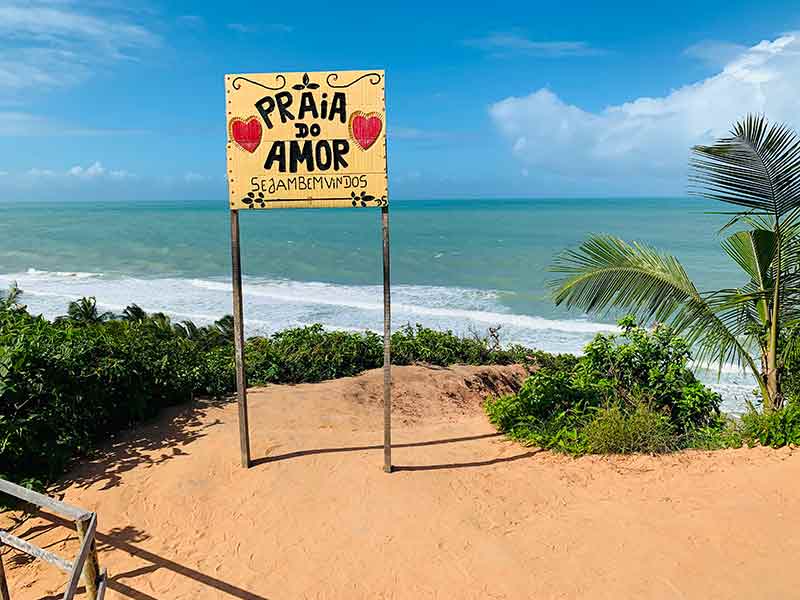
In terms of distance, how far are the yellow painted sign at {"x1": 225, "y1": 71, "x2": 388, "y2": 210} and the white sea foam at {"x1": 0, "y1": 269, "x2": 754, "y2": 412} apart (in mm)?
10755

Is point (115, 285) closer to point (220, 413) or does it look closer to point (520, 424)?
point (220, 413)

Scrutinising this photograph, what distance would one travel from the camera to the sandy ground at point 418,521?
416 cm

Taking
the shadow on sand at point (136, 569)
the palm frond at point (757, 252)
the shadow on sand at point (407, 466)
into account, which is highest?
the palm frond at point (757, 252)

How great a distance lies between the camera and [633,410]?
6.47 metres

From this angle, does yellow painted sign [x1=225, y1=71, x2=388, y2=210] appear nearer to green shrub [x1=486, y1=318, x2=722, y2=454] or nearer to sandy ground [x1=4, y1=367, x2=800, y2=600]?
sandy ground [x1=4, y1=367, x2=800, y2=600]

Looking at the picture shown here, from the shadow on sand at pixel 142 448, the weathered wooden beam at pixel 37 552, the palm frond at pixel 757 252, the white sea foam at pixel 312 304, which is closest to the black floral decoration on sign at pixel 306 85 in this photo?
the shadow on sand at pixel 142 448

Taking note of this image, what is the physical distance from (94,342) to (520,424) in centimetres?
488

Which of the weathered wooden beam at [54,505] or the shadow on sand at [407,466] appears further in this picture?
the shadow on sand at [407,466]

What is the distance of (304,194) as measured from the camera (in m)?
5.26

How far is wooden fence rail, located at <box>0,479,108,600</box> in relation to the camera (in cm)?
296

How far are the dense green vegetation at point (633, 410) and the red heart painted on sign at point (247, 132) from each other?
396cm

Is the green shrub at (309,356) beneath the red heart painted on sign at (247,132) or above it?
beneath

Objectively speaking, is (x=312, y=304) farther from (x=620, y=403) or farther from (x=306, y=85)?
(x=306, y=85)

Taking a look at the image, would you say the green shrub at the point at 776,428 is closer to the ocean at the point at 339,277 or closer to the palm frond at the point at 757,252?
the palm frond at the point at 757,252
